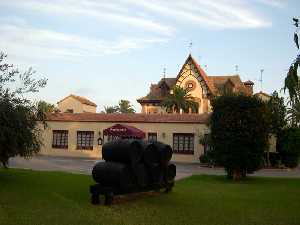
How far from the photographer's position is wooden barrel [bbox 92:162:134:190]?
40.7ft

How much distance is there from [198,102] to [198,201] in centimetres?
4090

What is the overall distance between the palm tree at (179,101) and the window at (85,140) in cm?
1618

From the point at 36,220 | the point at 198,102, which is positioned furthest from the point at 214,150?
the point at 198,102

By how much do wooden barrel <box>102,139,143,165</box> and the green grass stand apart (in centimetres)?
123

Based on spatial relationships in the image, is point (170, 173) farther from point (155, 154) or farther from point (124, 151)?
point (124, 151)

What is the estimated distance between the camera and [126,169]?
41.5ft

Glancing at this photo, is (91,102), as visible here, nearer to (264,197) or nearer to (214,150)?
(214,150)

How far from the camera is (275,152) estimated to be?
110 ft

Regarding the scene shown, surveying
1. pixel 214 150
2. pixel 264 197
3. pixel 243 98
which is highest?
pixel 243 98

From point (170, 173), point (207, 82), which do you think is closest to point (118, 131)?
point (170, 173)

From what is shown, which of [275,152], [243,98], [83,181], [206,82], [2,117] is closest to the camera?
[2,117]

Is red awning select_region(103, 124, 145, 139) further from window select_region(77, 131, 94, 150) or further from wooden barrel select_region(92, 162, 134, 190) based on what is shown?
wooden barrel select_region(92, 162, 134, 190)

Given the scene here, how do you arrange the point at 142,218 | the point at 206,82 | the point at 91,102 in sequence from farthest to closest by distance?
1. the point at 91,102
2. the point at 206,82
3. the point at 142,218

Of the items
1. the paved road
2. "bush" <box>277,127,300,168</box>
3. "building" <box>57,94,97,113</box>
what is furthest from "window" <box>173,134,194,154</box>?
"building" <box>57,94,97,113</box>
